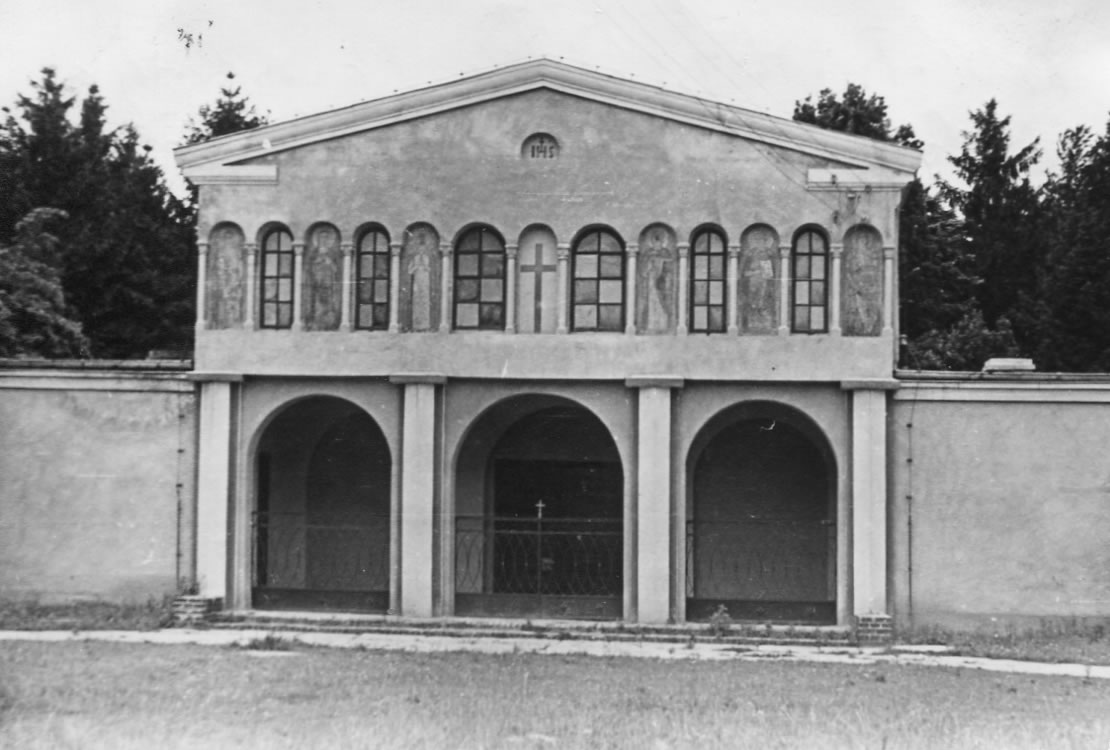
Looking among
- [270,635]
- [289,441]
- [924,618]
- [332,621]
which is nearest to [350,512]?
[289,441]

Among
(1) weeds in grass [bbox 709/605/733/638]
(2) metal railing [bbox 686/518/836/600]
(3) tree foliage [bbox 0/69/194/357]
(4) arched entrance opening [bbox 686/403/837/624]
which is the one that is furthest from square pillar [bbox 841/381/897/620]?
(3) tree foliage [bbox 0/69/194/357]

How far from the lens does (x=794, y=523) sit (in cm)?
2289

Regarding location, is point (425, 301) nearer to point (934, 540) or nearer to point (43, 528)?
point (43, 528)

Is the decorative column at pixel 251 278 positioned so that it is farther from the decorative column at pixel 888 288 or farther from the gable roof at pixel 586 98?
the decorative column at pixel 888 288

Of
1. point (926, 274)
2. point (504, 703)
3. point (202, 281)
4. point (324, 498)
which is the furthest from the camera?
point (926, 274)

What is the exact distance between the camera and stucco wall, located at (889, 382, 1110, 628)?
2172 cm

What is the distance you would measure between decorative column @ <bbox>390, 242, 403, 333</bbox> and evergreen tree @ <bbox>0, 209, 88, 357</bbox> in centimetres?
861

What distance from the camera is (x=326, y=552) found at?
25188 mm

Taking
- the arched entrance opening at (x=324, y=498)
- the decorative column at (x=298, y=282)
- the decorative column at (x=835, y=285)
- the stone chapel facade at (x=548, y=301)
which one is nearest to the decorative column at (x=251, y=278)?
the stone chapel facade at (x=548, y=301)

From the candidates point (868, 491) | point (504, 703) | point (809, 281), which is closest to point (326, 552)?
point (868, 491)

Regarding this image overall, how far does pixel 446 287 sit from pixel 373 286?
131 centimetres

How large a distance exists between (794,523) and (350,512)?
26.2 feet

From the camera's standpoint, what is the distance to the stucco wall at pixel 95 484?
23.0m

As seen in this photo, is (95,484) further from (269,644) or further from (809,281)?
(809,281)
